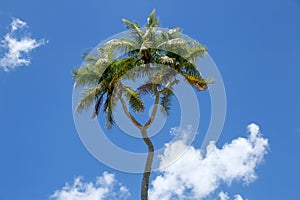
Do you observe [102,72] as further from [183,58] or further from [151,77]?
[183,58]

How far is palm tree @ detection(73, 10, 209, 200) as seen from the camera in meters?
22.1

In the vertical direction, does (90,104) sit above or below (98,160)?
above

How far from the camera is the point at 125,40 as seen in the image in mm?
22984

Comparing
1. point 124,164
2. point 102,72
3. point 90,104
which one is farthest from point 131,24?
point 124,164

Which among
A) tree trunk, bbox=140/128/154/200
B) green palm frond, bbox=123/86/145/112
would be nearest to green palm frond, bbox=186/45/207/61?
green palm frond, bbox=123/86/145/112

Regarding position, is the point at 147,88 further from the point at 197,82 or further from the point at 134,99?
the point at 197,82

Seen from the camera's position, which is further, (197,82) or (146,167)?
(197,82)

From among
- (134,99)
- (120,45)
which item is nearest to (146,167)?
(134,99)

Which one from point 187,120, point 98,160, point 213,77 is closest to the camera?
point 98,160

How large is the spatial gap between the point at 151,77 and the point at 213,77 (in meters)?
3.03

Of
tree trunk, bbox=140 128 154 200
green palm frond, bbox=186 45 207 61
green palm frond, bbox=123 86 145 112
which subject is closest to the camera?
tree trunk, bbox=140 128 154 200

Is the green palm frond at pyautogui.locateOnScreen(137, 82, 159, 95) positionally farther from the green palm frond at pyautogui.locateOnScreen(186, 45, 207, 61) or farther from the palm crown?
the green palm frond at pyautogui.locateOnScreen(186, 45, 207, 61)

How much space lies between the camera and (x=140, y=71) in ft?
73.4

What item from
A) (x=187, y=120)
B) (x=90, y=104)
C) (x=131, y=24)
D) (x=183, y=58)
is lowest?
(x=187, y=120)
